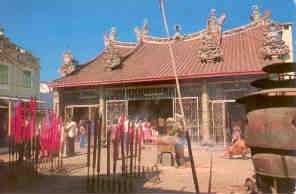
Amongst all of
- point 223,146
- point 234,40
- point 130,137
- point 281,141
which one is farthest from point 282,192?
point 234,40

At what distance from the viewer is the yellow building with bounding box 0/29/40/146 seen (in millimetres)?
12262

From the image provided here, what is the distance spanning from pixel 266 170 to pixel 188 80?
642 centimetres

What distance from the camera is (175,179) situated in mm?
5473

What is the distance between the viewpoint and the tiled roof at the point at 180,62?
9.62m

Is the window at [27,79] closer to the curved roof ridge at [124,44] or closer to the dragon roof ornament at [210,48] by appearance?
the curved roof ridge at [124,44]

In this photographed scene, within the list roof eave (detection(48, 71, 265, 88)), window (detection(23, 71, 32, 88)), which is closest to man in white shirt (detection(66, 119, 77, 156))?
roof eave (detection(48, 71, 265, 88))

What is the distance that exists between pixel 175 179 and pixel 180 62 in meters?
7.21

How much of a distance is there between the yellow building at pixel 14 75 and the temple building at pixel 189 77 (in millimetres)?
2940

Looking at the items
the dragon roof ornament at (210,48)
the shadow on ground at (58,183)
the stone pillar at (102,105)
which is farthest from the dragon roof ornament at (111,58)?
the shadow on ground at (58,183)

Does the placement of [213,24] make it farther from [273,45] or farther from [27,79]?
[27,79]

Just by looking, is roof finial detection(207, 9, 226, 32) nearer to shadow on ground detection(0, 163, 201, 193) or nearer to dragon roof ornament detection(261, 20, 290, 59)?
dragon roof ornament detection(261, 20, 290, 59)

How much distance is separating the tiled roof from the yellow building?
3.27 m

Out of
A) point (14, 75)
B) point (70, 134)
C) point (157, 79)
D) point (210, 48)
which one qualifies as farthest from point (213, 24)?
point (14, 75)

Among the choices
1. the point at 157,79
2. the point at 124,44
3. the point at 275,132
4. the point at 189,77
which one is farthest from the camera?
the point at 124,44
